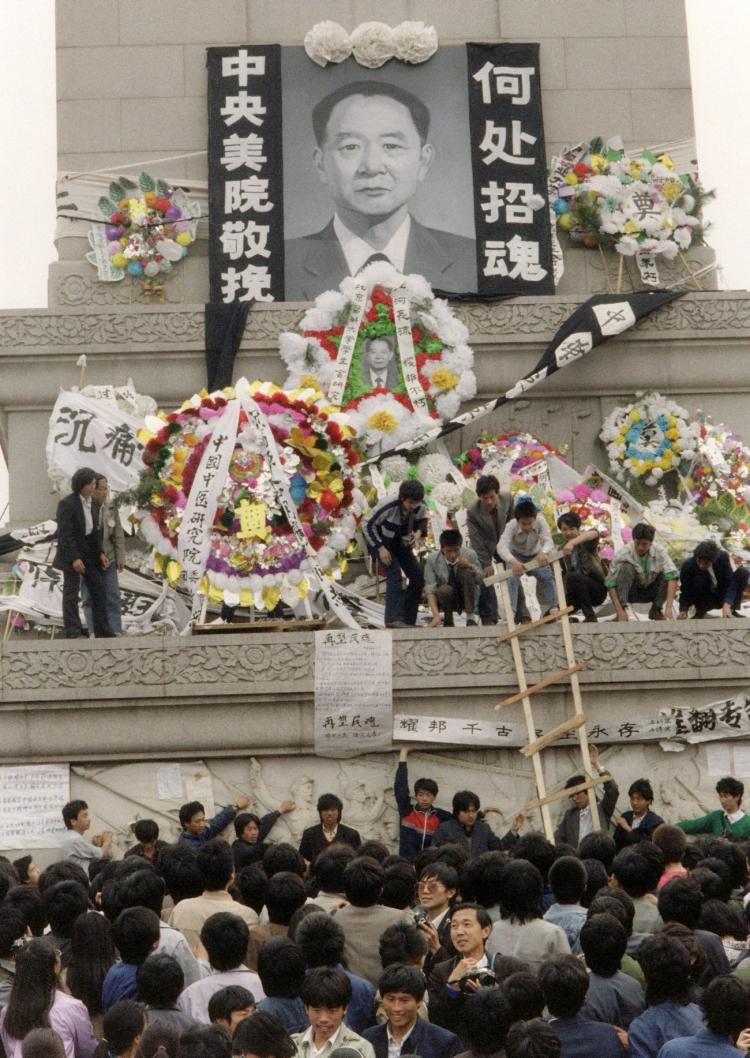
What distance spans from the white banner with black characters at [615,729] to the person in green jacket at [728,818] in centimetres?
176

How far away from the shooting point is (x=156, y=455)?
56.2 feet

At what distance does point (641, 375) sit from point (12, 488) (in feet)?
21.1

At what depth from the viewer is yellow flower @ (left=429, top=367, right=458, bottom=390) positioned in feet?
67.5

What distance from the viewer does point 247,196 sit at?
71.8 ft

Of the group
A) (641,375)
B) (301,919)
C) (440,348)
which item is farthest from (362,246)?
(301,919)

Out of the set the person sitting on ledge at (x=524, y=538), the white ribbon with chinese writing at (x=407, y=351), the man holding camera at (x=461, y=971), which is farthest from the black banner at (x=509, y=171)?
the man holding camera at (x=461, y=971)

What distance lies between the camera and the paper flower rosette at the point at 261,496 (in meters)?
16.5

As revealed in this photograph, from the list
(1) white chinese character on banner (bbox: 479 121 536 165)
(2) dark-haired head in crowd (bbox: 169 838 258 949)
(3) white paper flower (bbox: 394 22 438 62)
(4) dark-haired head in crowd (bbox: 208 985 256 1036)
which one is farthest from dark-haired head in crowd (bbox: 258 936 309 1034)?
(3) white paper flower (bbox: 394 22 438 62)

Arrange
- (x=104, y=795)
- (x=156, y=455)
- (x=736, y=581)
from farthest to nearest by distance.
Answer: (x=156, y=455)
(x=736, y=581)
(x=104, y=795)

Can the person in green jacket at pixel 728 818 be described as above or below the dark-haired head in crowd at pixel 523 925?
above

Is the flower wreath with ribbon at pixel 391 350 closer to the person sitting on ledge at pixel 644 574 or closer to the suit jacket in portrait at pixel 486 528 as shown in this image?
the suit jacket in portrait at pixel 486 528

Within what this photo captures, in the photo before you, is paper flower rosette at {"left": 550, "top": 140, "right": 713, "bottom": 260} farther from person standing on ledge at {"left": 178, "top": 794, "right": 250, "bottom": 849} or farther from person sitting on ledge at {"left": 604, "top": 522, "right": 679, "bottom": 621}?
person standing on ledge at {"left": 178, "top": 794, "right": 250, "bottom": 849}

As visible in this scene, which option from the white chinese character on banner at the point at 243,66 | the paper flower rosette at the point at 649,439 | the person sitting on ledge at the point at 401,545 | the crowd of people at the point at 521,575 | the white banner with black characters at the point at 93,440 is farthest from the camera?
the white chinese character on banner at the point at 243,66

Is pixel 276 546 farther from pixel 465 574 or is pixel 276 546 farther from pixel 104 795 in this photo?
pixel 104 795
